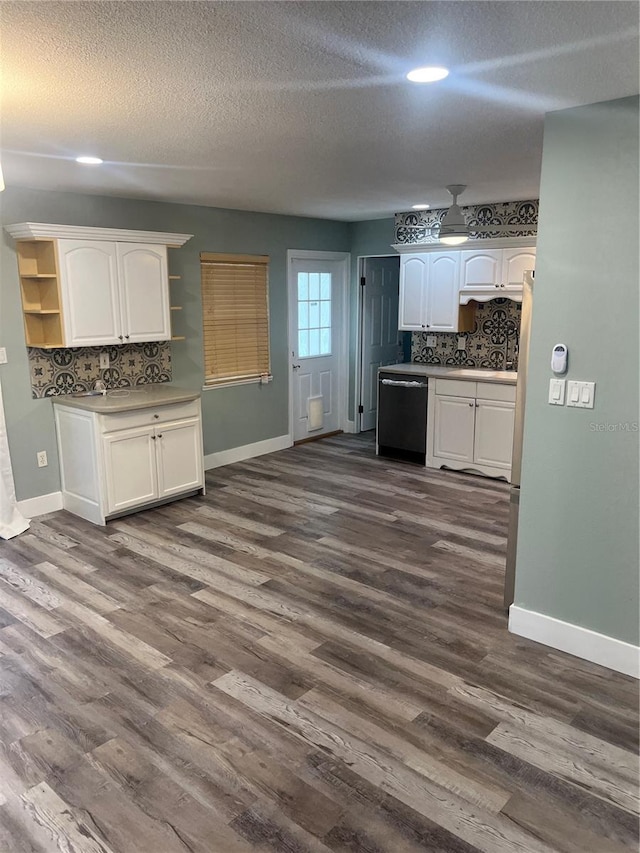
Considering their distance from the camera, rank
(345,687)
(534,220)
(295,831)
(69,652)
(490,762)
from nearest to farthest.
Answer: (295,831)
(490,762)
(345,687)
(69,652)
(534,220)

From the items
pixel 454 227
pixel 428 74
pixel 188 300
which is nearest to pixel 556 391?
pixel 428 74

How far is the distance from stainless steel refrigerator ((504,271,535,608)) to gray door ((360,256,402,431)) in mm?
4128

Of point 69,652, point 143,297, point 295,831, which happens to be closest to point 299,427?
point 143,297

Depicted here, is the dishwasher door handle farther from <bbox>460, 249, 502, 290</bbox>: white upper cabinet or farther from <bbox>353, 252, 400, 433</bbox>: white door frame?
<bbox>353, 252, 400, 433</bbox>: white door frame

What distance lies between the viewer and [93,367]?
497cm

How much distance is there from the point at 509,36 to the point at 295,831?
2.47m

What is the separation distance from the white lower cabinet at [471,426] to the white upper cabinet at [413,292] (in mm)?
784

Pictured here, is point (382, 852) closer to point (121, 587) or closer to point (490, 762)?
point (490, 762)

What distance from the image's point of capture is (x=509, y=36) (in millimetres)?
1807

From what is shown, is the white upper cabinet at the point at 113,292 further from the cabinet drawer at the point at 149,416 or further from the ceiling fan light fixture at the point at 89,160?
the ceiling fan light fixture at the point at 89,160

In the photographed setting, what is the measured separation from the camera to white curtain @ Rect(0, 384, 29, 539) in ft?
14.3

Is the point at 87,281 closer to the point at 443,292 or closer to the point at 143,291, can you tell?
the point at 143,291

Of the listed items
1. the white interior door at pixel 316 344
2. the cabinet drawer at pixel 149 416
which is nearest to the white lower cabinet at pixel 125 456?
the cabinet drawer at pixel 149 416

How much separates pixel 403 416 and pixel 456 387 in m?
0.64
